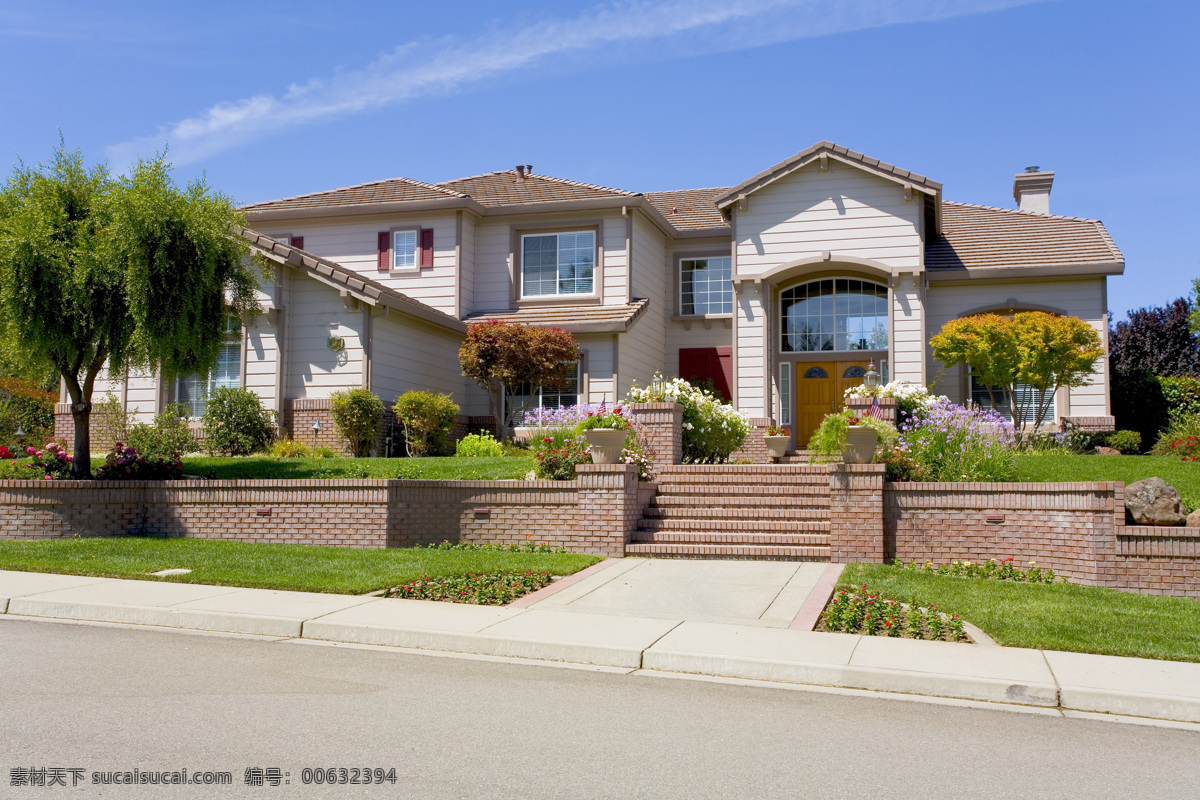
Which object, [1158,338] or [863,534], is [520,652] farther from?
[1158,338]

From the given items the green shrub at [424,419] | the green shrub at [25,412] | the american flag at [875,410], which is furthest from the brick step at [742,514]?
the green shrub at [25,412]

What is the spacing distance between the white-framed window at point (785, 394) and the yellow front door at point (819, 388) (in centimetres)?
18

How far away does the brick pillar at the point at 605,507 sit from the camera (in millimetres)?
12938

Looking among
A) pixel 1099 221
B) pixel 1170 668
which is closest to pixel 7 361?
pixel 1170 668

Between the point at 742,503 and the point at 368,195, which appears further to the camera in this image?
the point at 368,195

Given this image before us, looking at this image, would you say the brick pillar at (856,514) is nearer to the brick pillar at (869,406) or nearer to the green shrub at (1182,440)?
the brick pillar at (869,406)

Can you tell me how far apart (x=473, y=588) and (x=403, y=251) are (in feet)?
51.2

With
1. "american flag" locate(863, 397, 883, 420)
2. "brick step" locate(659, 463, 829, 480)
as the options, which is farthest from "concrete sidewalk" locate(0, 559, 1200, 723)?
"american flag" locate(863, 397, 883, 420)

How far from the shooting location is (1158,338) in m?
26.0

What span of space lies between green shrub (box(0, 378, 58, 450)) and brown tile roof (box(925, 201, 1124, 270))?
69.1 ft

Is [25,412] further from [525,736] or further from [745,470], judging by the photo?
[525,736]

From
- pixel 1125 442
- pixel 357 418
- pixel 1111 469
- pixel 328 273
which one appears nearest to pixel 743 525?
pixel 1111 469

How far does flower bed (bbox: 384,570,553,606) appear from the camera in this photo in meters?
9.77

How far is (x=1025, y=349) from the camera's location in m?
18.6
